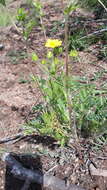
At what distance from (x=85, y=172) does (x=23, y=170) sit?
1.14 feet

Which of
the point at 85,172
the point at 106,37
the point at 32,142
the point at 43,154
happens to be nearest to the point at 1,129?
the point at 32,142

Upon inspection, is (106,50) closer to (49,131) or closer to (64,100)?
(64,100)

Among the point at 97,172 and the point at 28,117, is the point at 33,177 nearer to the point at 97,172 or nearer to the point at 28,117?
the point at 97,172

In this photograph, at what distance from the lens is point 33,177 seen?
155 centimetres

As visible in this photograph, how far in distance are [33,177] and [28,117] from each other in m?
0.53

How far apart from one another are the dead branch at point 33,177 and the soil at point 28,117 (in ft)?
0.13

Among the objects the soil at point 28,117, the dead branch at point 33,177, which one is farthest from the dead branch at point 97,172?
the dead branch at point 33,177

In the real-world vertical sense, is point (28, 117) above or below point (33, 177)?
above

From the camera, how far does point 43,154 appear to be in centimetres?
166

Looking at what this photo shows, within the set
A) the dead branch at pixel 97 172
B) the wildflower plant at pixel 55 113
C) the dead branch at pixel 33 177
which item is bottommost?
the dead branch at pixel 33 177

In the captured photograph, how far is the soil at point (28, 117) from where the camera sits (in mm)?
1567

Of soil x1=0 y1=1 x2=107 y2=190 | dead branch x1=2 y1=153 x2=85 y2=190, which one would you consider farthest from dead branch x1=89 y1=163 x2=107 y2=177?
dead branch x1=2 y1=153 x2=85 y2=190

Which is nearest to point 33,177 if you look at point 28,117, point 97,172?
point 97,172

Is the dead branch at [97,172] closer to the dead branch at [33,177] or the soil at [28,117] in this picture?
the soil at [28,117]
